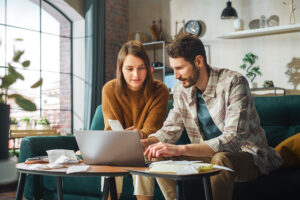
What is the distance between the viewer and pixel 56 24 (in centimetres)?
637

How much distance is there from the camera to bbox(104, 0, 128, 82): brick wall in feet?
20.9

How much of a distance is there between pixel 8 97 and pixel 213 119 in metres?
1.56

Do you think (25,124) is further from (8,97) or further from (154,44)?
(8,97)

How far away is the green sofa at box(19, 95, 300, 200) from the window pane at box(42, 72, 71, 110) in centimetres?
305

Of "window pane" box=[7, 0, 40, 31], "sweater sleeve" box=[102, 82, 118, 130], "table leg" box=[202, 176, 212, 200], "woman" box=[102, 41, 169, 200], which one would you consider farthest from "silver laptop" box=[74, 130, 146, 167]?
"window pane" box=[7, 0, 40, 31]

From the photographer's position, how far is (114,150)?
5.53 feet

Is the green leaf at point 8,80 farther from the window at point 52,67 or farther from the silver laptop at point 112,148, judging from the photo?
the window at point 52,67

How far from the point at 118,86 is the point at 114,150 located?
1.04 m

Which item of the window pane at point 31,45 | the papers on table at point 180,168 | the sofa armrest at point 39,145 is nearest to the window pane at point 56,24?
the window pane at point 31,45

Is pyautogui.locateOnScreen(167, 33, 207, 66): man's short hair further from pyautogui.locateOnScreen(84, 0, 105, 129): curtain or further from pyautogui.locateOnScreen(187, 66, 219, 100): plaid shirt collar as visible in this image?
pyautogui.locateOnScreen(84, 0, 105, 129): curtain

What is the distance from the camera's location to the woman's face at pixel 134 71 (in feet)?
8.46

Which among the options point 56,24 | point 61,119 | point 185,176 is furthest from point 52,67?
point 185,176

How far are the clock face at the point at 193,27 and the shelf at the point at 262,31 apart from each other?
0.40 meters

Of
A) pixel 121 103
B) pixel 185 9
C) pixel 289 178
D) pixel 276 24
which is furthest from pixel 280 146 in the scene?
pixel 185 9
